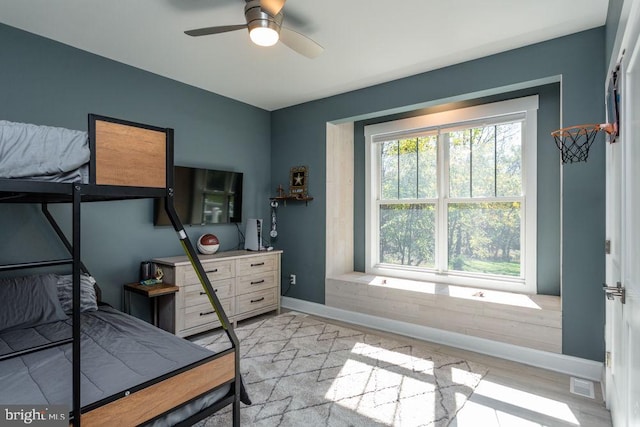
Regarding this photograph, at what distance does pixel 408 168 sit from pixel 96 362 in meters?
3.44

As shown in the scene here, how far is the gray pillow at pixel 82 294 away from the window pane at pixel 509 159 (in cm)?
377

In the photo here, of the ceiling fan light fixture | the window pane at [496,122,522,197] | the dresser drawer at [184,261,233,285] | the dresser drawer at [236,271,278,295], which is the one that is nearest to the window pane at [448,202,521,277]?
the window pane at [496,122,522,197]

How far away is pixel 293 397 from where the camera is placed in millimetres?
2262

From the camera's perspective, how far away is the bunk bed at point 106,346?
1.26 metres

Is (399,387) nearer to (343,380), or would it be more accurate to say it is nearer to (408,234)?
(343,380)

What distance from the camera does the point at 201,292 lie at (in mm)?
3328

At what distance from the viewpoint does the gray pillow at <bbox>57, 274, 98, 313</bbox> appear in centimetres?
259

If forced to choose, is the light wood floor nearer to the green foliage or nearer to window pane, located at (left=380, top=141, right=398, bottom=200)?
the green foliage

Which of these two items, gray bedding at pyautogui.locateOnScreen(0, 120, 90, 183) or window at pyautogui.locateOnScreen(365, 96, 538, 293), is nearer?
gray bedding at pyautogui.locateOnScreen(0, 120, 90, 183)

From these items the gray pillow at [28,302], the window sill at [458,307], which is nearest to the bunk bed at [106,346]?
the gray pillow at [28,302]

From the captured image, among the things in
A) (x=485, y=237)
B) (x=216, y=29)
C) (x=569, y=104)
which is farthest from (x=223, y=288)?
(x=569, y=104)

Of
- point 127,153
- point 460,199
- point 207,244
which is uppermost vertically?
point 127,153

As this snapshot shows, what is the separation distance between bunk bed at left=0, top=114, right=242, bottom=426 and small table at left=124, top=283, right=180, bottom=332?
2.93ft

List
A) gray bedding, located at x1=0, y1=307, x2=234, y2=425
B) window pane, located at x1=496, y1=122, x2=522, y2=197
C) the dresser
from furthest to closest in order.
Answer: window pane, located at x1=496, y1=122, x2=522, y2=197, the dresser, gray bedding, located at x1=0, y1=307, x2=234, y2=425
